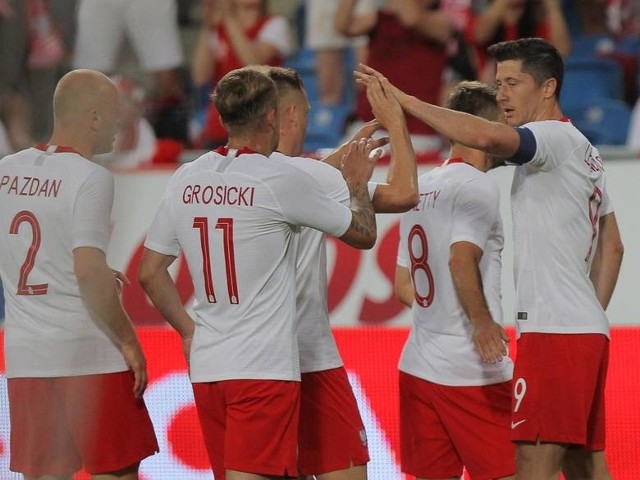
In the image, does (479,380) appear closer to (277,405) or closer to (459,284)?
(459,284)

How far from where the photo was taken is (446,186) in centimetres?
436

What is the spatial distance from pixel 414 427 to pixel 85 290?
1.30 meters

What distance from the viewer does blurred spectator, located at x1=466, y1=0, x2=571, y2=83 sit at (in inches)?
297

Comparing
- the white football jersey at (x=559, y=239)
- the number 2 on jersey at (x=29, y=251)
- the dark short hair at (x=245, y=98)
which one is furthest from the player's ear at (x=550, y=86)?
the number 2 on jersey at (x=29, y=251)

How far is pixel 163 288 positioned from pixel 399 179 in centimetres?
85

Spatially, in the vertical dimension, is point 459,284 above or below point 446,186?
below

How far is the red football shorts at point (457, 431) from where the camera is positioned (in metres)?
4.27

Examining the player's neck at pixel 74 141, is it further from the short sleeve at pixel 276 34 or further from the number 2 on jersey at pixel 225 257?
the short sleeve at pixel 276 34

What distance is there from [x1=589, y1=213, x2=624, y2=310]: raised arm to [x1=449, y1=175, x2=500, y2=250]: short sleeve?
392mm

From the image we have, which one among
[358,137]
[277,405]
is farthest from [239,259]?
[358,137]

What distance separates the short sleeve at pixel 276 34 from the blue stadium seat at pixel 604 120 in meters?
1.93

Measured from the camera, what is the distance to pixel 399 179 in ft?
13.1

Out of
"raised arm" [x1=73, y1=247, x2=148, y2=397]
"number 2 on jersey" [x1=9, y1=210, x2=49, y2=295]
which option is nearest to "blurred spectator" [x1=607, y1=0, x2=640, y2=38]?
"raised arm" [x1=73, y1=247, x2=148, y2=397]

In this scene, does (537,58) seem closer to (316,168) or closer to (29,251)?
(316,168)
